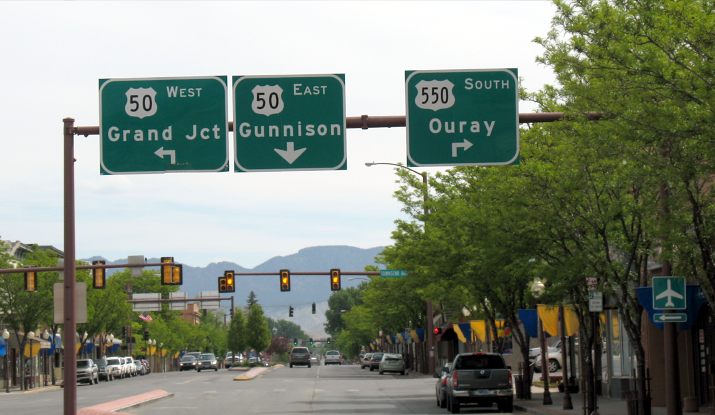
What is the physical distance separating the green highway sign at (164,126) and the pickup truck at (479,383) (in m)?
14.7

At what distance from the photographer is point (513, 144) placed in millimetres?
19812

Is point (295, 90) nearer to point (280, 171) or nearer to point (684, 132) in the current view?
point (280, 171)

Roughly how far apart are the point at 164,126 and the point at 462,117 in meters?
5.08

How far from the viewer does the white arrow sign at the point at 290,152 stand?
19.8 m

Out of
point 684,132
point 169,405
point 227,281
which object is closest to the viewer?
point 684,132

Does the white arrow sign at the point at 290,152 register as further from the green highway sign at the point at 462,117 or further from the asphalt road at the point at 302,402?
the asphalt road at the point at 302,402

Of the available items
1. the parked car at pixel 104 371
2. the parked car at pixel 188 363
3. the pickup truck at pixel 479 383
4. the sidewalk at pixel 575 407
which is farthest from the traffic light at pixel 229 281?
the parked car at pixel 188 363

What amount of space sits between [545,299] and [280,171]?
1506 cm

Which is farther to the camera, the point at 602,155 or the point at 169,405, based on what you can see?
the point at 169,405

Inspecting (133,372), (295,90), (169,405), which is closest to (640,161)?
(295,90)

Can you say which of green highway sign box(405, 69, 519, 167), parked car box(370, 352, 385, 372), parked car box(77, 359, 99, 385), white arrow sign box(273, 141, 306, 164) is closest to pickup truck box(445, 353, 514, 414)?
green highway sign box(405, 69, 519, 167)

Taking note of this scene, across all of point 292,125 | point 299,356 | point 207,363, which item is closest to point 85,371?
point 299,356

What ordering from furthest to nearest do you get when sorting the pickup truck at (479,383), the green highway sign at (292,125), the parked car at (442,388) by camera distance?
the parked car at (442,388) → the pickup truck at (479,383) → the green highway sign at (292,125)

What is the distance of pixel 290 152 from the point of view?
64.8 ft
